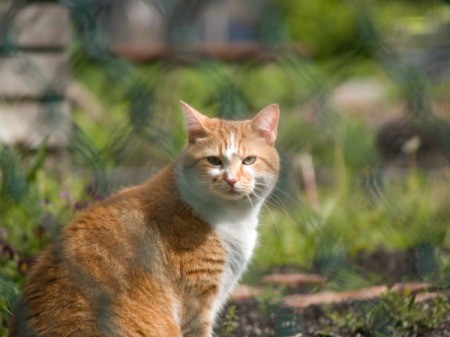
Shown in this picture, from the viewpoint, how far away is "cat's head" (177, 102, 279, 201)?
7.87 ft

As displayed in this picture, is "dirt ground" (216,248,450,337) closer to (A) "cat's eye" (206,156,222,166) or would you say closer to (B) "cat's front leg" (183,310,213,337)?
(B) "cat's front leg" (183,310,213,337)

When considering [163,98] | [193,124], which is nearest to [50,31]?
[163,98]

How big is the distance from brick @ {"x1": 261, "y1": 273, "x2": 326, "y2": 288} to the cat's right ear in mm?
757

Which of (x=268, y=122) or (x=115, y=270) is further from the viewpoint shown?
(x=268, y=122)

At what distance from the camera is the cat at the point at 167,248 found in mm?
2041

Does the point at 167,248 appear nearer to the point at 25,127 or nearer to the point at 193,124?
the point at 193,124

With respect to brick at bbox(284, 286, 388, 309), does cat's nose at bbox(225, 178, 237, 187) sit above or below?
above

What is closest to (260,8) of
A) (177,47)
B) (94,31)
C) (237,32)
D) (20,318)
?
(177,47)

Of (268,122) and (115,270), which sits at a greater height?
(268,122)

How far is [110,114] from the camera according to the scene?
5.00m

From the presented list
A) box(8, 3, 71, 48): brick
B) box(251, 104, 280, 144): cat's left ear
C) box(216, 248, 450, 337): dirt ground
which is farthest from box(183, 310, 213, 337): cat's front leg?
box(8, 3, 71, 48): brick

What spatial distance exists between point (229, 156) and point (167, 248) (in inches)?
13.9

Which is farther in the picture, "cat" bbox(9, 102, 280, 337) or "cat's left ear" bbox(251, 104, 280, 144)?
"cat's left ear" bbox(251, 104, 280, 144)

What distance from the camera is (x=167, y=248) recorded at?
2.22 metres
